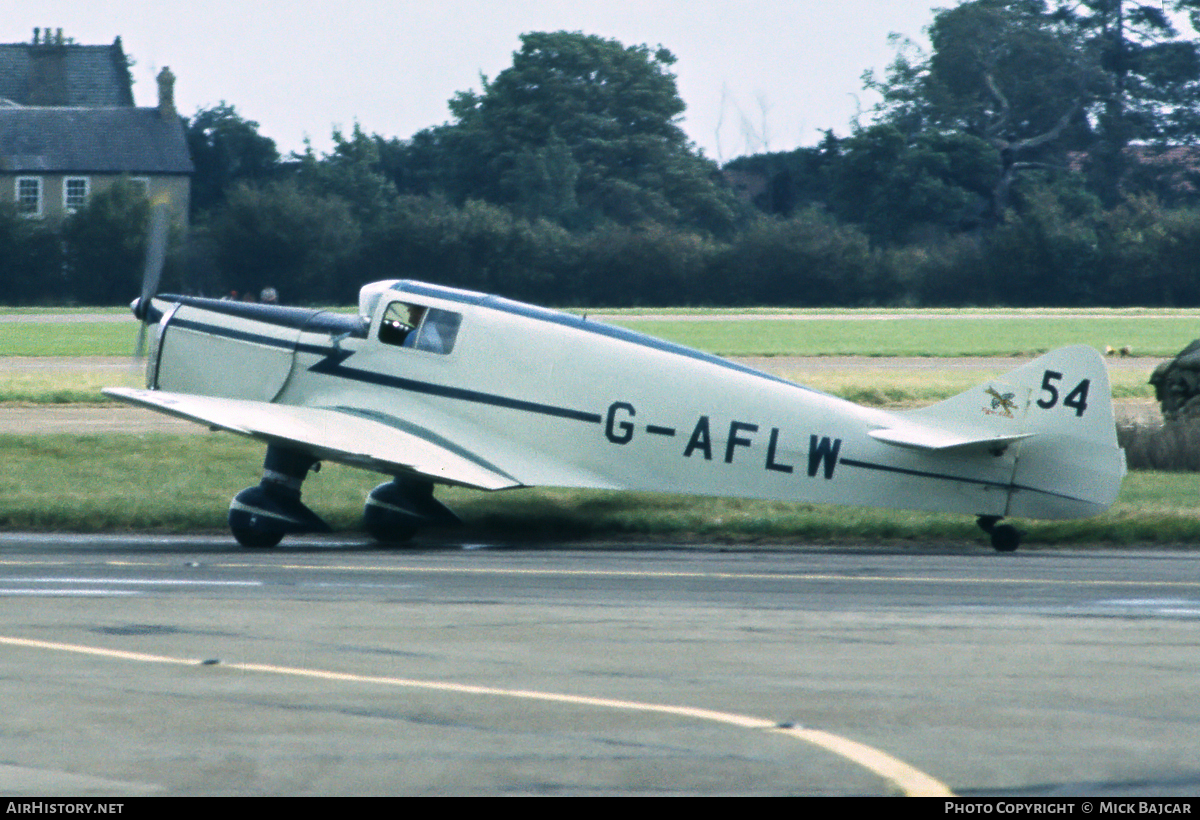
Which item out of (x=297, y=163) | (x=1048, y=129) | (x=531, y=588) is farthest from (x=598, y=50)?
(x=531, y=588)

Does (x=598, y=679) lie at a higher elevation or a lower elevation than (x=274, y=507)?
higher

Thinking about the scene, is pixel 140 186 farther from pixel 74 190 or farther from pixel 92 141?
pixel 92 141

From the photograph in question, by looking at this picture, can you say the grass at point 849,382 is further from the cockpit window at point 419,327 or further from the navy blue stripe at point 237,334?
the cockpit window at point 419,327

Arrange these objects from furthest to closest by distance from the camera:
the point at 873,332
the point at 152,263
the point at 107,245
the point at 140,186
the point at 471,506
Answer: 1. the point at 140,186
2. the point at 107,245
3. the point at 873,332
4. the point at 152,263
5. the point at 471,506

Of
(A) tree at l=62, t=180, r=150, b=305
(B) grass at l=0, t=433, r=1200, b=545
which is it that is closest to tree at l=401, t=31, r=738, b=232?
(A) tree at l=62, t=180, r=150, b=305

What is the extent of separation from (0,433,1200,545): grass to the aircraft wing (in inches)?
56.3

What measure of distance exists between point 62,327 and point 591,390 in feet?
155

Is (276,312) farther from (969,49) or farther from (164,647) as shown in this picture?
(969,49)

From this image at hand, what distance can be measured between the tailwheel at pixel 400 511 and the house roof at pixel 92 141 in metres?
70.3

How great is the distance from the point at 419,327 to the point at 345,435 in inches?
53.7

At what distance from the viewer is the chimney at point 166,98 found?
284ft

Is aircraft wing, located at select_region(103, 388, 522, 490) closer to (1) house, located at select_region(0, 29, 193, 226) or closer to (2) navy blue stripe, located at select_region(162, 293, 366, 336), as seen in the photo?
(2) navy blue stripe, located at select_region(162, 293, 366, 336)

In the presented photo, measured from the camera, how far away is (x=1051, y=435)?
46.6 ft

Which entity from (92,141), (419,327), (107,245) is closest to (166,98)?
(92,141)
